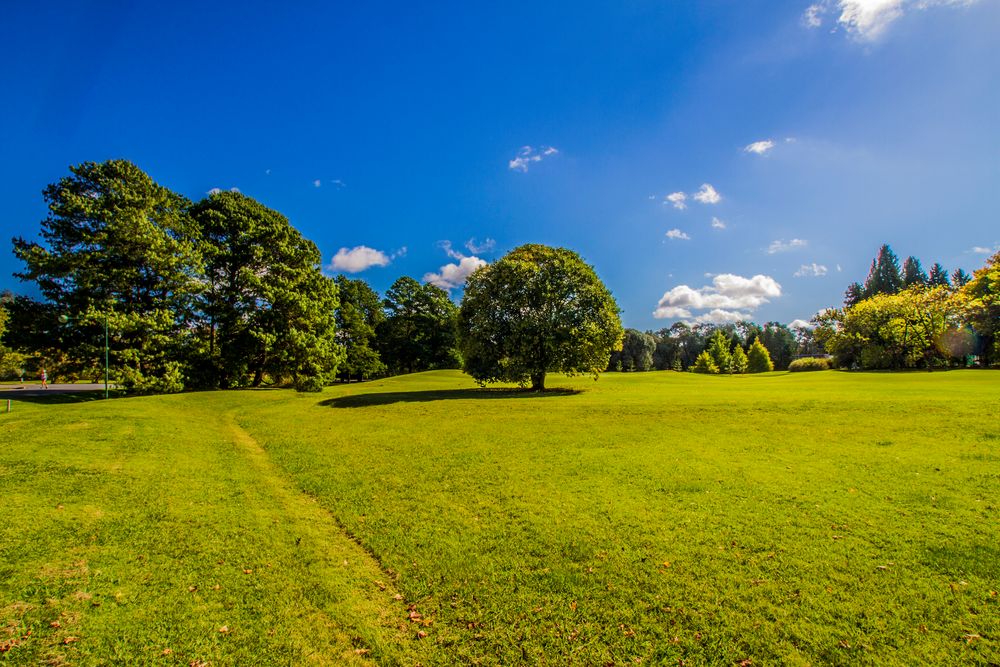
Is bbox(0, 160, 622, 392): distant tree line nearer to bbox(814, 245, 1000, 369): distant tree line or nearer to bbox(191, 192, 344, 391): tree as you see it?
bbox(191, 192, 344, 391): tree

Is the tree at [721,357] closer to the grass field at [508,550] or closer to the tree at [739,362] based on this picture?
the tree at [739,362]

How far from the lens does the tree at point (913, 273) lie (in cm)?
9431

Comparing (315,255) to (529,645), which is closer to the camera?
(529,645)

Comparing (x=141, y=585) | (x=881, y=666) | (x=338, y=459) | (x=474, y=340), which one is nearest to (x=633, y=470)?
(x=881, y=666)

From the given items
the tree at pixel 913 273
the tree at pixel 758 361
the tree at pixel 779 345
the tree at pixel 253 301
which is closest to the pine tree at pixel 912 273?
the tree at pixel 913 273

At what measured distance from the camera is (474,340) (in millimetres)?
32875

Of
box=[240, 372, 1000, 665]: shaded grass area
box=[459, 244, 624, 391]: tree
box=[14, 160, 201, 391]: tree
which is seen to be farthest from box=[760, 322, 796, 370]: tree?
box=[14, 160, 201, 391]: tree

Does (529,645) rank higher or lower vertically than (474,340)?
lower

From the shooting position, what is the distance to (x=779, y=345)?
108812mm

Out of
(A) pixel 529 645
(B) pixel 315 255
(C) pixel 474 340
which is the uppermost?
(B) pixel 315 255

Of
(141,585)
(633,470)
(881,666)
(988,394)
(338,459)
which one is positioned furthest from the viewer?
(988,394)

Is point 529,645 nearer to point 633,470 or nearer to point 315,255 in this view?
point 633,470

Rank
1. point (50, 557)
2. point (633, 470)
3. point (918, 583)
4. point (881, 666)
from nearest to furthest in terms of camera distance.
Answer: point (881, 666), point (918, 583), point (50, 557), point (633, 470)

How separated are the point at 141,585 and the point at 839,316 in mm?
79736
